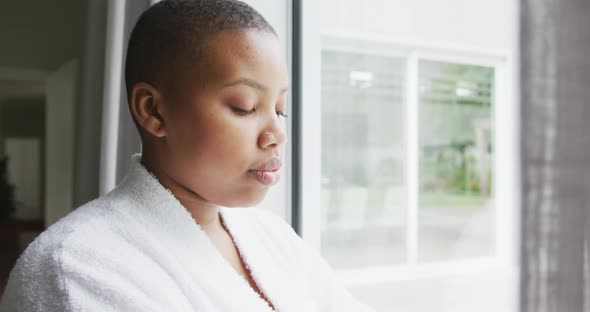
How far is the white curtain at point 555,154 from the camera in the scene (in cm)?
36

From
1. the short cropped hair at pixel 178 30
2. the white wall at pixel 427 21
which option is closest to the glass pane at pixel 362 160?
the white wall at pixel 427 21

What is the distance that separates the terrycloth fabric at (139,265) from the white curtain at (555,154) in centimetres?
34

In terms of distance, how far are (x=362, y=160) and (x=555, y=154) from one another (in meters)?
3.27

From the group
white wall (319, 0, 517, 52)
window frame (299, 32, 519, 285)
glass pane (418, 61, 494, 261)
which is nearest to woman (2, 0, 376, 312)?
window frame (299, 32, 519, 285)

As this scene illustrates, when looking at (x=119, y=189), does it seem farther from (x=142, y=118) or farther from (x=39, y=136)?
(x=39, y=136)

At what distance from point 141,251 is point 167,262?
3 centimetres

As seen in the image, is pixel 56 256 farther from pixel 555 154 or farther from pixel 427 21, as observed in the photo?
pixel 427 21

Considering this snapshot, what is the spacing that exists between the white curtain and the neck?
15.9 inches

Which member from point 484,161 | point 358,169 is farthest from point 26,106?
point 484,161

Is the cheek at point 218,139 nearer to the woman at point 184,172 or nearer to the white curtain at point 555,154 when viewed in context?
the woman at point 184,172

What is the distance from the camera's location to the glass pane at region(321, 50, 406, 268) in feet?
11.1

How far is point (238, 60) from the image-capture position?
0.59m

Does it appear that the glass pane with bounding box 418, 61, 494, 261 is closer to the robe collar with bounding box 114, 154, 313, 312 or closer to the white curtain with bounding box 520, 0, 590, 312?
the robe collar with bounding box 114, 154, 313, 312

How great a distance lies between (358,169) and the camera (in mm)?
3617
